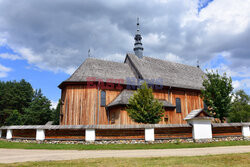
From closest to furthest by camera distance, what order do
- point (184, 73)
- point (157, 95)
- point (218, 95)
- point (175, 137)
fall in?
point (175, 137) < point (218, 95) < point (157, 95) < point (184, 73)

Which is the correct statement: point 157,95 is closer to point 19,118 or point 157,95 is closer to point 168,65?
point 168,65

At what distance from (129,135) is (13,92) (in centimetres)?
4251

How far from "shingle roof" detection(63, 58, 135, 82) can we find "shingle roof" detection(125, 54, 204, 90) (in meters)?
2.00

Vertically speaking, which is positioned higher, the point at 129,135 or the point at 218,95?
the point at 218,95

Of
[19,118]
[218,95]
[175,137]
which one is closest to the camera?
[175,137]

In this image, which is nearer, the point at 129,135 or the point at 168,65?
the point at 129,135

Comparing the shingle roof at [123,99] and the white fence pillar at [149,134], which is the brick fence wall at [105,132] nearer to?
the white fence pillar at [149,134]

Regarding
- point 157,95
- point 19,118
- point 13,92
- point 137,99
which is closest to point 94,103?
point 137,99

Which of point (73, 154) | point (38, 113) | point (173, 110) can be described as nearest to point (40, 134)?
point (73, 154)

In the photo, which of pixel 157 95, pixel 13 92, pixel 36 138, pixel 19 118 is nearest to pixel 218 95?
pixel 157 95

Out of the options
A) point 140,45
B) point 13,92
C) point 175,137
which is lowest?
point 175,137

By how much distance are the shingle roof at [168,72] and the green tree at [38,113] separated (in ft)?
80.8

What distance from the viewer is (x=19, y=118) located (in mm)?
40312

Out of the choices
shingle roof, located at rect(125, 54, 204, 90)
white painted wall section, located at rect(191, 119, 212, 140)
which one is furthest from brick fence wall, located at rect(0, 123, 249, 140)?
shingle roof, located at rect(125, 54, 204, 90)
